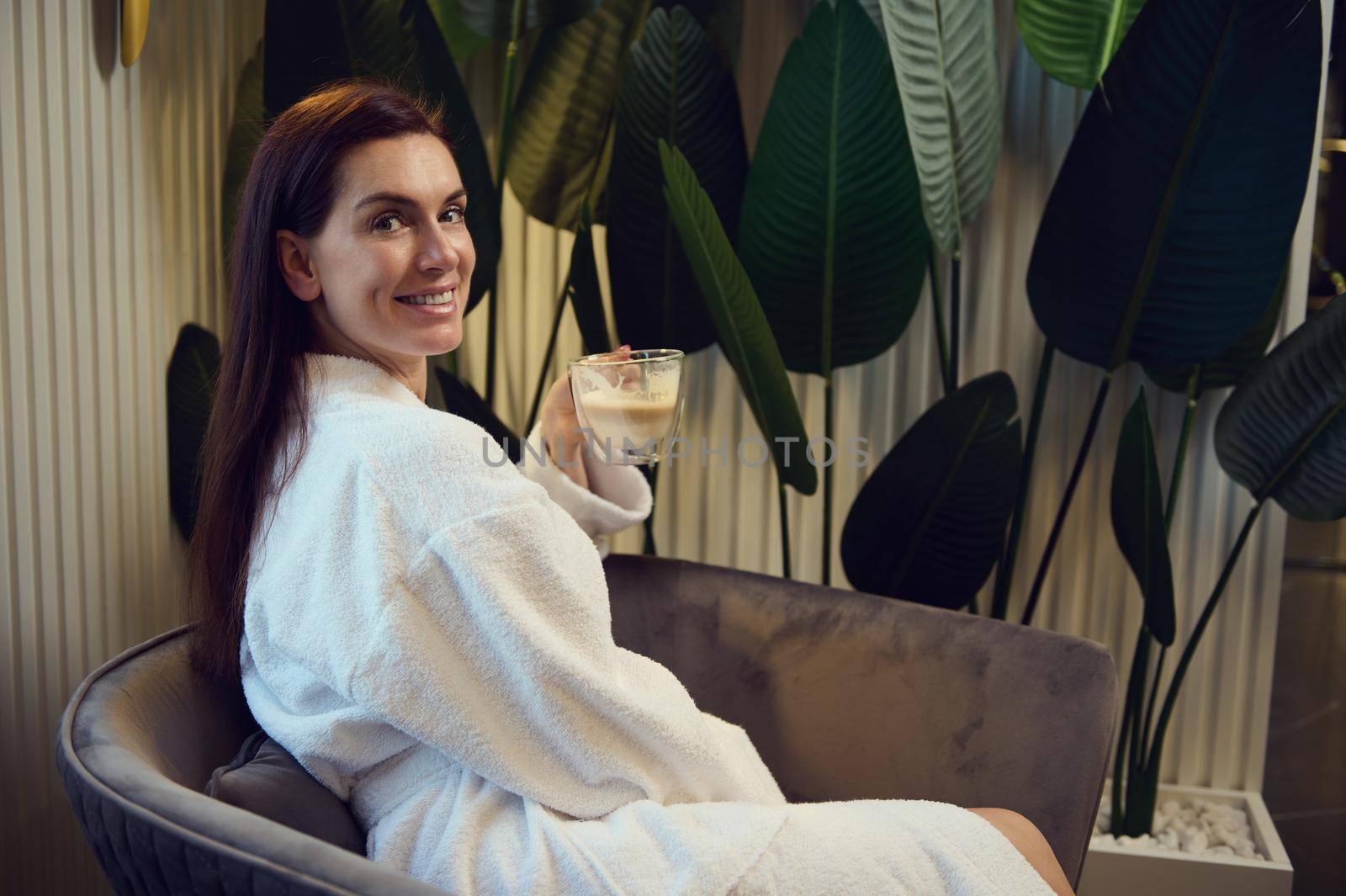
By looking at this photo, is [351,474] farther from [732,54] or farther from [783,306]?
[732,54]

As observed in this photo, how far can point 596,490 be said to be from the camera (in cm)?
148

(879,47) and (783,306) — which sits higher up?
(879,47)

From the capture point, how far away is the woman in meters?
0.94

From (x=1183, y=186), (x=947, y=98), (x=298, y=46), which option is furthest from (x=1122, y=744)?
A: (x=298, y=46)

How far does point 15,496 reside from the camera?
1468 millimetres

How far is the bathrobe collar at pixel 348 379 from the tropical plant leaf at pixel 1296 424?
1156mm

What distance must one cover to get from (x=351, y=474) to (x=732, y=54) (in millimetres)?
1172

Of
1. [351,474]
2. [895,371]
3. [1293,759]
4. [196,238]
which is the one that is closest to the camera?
[351,474]

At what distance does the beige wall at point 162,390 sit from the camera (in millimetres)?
1480

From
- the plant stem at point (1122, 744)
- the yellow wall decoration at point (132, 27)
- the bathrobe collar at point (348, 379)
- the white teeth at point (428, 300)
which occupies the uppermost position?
the yellow wall decoration at point (132, 27)

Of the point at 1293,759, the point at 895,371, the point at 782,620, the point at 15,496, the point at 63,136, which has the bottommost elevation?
the point at 1293,759

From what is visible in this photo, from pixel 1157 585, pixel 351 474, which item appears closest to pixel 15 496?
pixel 351 474

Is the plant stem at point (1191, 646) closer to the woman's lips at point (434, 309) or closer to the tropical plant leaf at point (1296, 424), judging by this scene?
the tropical plant leaf at point (1296, 424)
